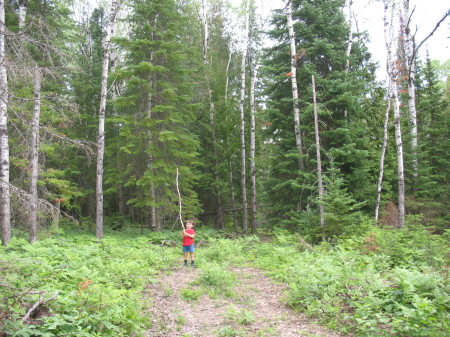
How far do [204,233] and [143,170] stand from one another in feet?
15.2

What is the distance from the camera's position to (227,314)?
558cm

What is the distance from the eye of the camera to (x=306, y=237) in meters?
11.8

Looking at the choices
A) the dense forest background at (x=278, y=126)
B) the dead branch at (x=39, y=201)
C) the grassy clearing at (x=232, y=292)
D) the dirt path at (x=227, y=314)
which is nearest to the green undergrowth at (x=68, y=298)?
the grassy clearing at (x=232, y=292)

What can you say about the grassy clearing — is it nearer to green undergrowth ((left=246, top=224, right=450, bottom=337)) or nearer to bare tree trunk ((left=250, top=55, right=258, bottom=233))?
green undergrowth ((left=246, top=224, right=450, bottom=337))

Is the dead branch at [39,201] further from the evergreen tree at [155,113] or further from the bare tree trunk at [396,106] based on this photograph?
the bare tree trunk at [396,106]

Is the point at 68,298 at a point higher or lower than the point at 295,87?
lower

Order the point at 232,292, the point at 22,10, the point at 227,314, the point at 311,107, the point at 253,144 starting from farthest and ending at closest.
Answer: the point at 253,144
the point at 22,10
the point at 311,107
the point at 232,292
the point at 227,314

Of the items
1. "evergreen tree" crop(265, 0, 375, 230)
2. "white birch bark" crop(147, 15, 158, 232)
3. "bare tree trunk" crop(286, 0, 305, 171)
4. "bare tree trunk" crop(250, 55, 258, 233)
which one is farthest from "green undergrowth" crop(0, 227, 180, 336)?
"bare tree trunk" crop(250, 55, 258, 233)

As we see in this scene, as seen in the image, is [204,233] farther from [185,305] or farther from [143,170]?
[185,305]

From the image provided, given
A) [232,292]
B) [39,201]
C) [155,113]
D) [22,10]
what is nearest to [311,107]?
[155,113]

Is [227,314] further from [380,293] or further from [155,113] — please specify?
[155,113]

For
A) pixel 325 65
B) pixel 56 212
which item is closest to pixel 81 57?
pixel 325 65

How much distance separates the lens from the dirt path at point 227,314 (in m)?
4.99

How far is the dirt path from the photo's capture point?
197 inches
